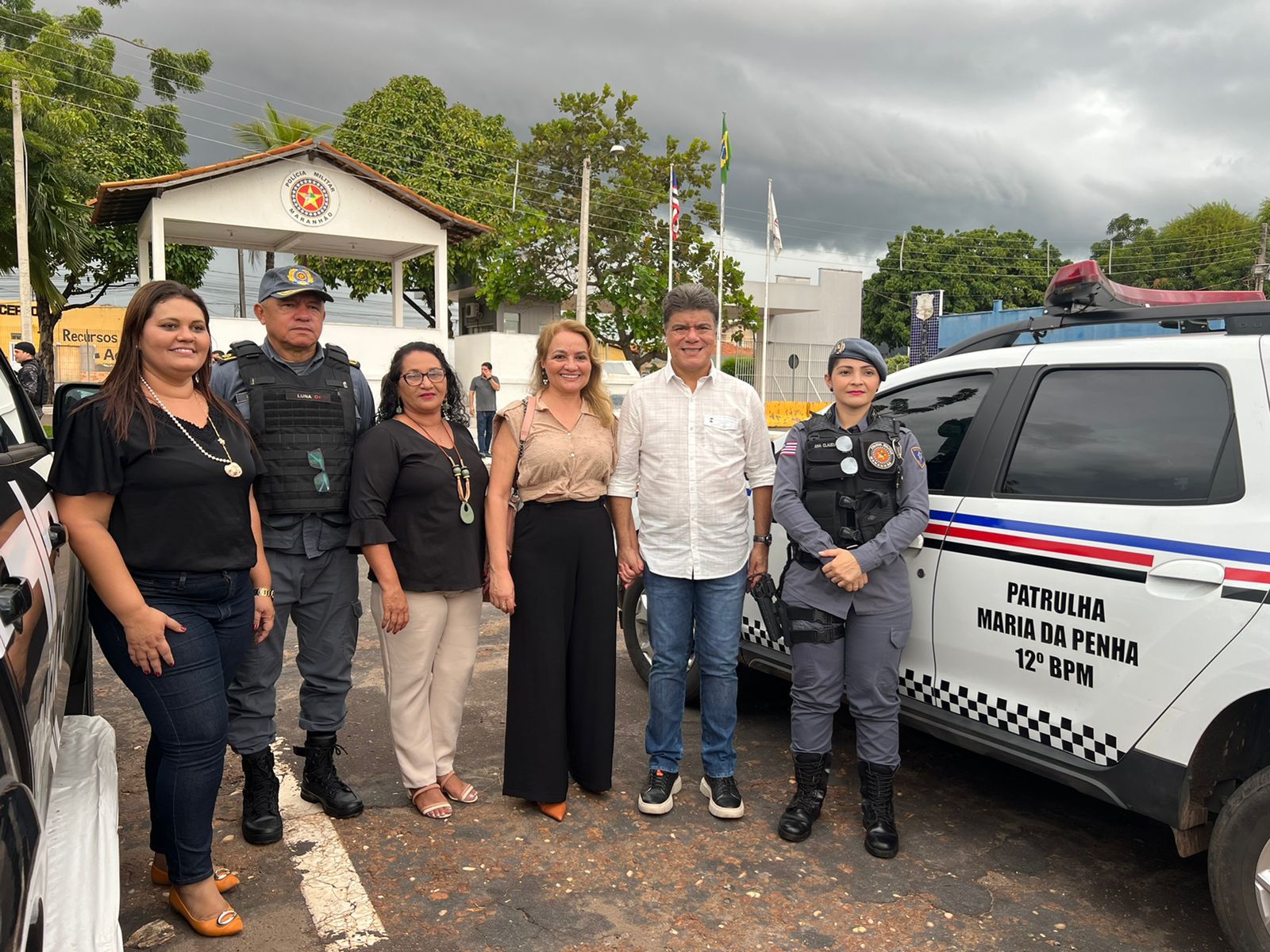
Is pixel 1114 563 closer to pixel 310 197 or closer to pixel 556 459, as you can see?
pixel 556 459

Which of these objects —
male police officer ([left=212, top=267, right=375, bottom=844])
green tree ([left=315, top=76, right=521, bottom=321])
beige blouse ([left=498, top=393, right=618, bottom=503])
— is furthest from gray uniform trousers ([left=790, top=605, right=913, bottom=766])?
green tree ([left=315, top=76, right=521, bottom=321])

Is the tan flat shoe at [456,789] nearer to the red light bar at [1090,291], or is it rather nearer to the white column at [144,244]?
the red light bar at [1090,291]

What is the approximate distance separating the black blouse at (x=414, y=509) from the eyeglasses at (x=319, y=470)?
9 cm

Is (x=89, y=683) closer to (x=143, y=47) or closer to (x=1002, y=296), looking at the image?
(x=143, y=47)

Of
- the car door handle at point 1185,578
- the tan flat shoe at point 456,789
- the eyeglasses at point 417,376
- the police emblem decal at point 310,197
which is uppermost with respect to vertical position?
the police emblem decal at point 310,197

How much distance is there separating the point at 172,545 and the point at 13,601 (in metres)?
0.85

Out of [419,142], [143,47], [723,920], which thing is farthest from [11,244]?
[723,920]

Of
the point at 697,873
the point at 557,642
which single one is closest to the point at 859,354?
the point at 557,642

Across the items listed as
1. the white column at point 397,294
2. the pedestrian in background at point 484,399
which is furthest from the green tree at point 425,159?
the pedestrian in background at point 484,399

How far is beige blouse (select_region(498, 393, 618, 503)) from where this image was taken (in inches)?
135

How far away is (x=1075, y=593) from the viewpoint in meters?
2.78

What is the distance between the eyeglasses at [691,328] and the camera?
137 inches

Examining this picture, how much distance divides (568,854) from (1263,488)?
2.39 metres

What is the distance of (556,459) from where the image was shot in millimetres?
3439
